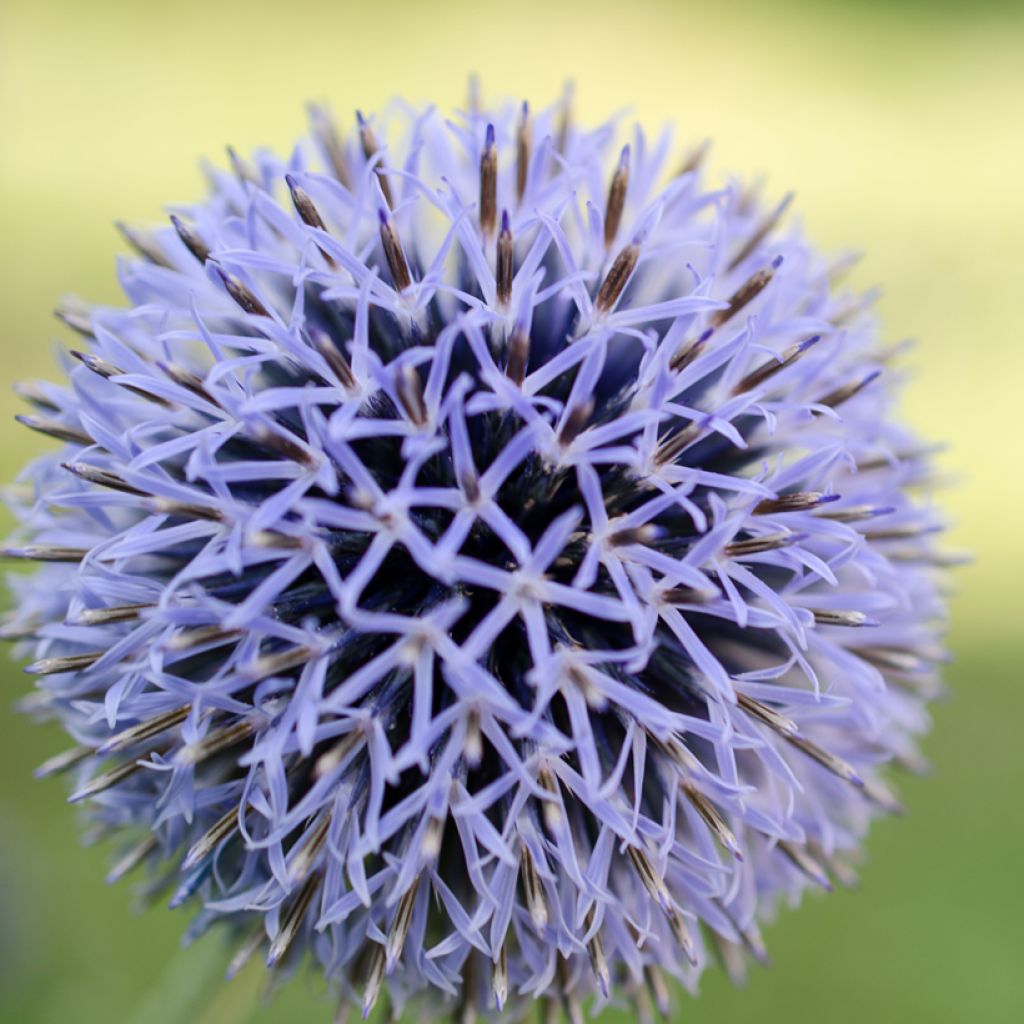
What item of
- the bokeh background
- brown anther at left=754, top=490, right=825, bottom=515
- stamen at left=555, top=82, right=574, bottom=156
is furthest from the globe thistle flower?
the bokeh background

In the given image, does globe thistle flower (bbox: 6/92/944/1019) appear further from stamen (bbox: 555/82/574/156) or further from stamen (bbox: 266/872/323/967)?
stamen (bbox: 555/82/574/156)

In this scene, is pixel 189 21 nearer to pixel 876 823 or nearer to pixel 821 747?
pixel 876 823

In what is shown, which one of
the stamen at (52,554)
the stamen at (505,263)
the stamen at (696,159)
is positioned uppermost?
the stamen at (696,159)

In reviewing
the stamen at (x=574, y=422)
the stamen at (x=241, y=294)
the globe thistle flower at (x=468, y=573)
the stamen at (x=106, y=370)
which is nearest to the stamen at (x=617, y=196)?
the globe thistle flower at (x=468, y=573)

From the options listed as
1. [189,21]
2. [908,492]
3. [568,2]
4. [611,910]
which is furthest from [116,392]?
[568,2]

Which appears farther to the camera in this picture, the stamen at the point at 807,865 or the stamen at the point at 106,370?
the stamen at the point at 807,865

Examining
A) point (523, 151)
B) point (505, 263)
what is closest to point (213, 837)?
point (505, 263)

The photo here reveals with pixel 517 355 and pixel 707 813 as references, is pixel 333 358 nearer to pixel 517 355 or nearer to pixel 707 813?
pixel 517 355

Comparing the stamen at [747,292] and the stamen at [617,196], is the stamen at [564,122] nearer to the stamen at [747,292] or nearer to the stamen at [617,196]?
the stamen at [617,196]
